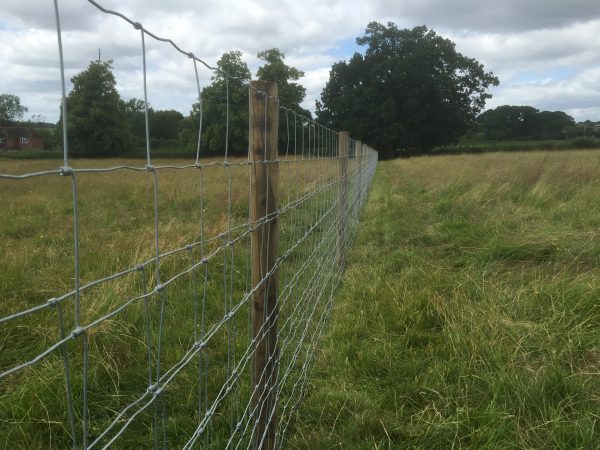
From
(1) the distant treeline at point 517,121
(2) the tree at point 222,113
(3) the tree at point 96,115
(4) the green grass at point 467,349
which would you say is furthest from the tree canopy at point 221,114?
(1) the distant treeline at point 517,121

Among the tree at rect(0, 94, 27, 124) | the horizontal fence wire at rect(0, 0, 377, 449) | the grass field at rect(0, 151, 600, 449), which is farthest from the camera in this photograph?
the grass field at rect(0, 151, 600, 449)

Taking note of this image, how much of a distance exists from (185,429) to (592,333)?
2.26 m

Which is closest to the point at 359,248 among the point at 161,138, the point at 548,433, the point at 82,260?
the point at 82,260

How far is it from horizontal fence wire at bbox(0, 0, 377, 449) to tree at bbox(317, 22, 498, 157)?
4187 centimetres

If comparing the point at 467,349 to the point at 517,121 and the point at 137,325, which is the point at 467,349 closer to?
the point at 137,325

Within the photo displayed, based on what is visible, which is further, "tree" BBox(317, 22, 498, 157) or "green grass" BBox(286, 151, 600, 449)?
"tree" BBox(317, 22, 498, 157)

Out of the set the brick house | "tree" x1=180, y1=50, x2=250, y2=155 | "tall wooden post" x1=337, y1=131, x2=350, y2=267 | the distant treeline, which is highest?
the distant treeline

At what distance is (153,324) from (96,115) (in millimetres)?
2254

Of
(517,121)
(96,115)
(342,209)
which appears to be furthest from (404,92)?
(96,115)

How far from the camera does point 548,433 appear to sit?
225cm

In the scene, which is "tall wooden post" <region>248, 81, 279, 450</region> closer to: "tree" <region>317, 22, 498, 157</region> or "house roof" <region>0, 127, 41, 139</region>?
"house roof" <region>0, 127, 41, 139</region>

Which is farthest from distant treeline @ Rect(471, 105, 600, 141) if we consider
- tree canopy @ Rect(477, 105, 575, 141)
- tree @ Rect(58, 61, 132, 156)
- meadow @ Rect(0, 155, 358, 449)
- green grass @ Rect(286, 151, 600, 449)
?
tree @ Rect(58, 61, 132, 156)

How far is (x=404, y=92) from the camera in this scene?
48.2 meters

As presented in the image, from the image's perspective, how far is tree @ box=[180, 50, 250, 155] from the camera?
1.86m
